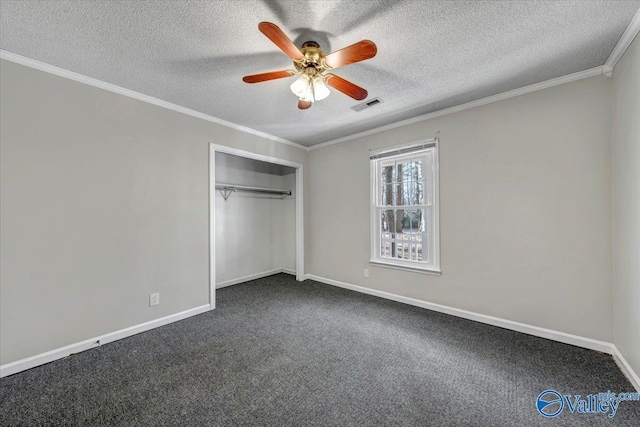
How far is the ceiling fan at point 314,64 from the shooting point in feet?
4.93

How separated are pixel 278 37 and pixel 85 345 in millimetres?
3040

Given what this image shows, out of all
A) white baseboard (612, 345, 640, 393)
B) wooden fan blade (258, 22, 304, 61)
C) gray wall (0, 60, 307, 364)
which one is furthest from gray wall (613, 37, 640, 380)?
gray wall (0, 60, 307, 364)

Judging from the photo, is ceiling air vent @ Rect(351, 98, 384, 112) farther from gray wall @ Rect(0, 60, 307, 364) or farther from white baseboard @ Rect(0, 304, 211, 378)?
white baseboard @ Rect(0, 304, 211, 378)

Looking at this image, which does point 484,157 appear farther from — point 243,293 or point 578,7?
point 243,293

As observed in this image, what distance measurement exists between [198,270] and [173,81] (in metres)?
2.12

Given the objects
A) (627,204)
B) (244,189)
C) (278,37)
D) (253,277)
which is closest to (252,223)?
(244,189)

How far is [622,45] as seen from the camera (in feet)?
6.11

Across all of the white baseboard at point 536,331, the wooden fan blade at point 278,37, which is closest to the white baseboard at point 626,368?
the white baseboard at point 536,331

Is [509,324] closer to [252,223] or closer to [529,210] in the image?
[529,210]

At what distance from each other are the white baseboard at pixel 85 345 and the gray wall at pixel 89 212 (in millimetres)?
47

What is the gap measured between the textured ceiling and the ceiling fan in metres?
0.17

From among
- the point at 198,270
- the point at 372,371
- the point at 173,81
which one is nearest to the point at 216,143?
the point at 173,81

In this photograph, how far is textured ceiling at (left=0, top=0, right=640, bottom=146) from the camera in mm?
1570

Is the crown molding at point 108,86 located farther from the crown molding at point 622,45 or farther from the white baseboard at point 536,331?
the crown molding at point 622,45
